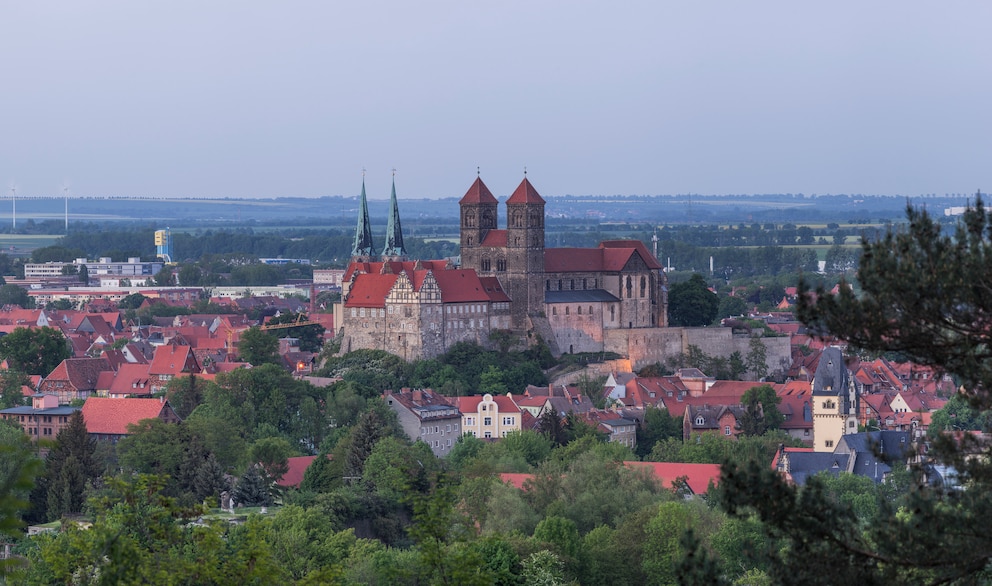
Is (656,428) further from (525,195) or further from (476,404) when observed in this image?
(525,195)

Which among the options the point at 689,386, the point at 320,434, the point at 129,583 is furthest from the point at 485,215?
the point at 129,583

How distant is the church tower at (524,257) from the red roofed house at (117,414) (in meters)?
16.4

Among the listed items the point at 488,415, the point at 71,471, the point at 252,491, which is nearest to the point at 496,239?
the point at 488,415

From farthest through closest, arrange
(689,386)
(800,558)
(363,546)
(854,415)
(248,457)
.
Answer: (689,386)
(854,415)
(248,457)
(363,546)
(800,558)

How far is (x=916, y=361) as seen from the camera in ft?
60.5

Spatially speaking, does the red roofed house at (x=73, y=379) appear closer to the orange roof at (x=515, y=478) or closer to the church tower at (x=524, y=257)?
the church tower at (x=524, y=257)

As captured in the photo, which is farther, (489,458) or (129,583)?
(489,458)

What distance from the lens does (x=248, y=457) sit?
5666 cm

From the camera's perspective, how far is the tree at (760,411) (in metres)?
67.7

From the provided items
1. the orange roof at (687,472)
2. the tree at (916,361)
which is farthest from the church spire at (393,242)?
the tree at (916,361)

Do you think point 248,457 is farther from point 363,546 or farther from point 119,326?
point 119,326

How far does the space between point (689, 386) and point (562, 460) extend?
19565 millimetres

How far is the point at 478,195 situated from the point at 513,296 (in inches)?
202

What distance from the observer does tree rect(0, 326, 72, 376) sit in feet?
266
